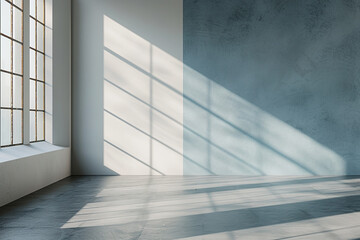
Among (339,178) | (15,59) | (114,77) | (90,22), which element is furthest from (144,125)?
(339,178)

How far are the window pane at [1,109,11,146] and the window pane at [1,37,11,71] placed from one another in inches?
29.3

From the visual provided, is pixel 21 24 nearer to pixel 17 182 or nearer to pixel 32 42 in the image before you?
pixel 32 42

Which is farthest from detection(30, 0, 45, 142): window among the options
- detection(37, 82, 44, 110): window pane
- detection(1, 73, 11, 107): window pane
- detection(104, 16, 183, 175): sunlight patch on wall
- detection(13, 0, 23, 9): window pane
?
detection(104, 16, 183, 175): sunlight patch on wall

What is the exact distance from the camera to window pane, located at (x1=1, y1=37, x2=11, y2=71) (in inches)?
283

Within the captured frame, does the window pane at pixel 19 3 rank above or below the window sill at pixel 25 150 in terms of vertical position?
above

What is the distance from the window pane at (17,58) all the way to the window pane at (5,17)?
12.0 inches

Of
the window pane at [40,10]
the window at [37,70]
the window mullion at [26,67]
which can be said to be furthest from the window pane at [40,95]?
the window pane at [40,10]

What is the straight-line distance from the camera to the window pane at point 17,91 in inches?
297

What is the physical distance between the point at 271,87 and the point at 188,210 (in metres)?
4.54

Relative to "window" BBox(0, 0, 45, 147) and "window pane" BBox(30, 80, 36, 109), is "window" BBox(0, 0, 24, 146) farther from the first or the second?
"window pane" BBox(30, 80, 36, 109)

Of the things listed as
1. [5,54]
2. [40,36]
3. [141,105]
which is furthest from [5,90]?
[141,105]

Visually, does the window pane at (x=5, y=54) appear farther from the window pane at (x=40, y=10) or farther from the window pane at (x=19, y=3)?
the window pane at (x=40, y=10)

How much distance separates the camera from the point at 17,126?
7672mm

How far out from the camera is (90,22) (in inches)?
392
